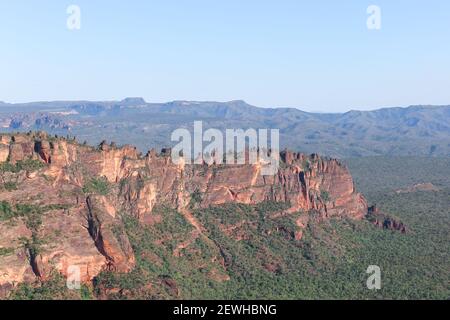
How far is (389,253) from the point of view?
332 feet

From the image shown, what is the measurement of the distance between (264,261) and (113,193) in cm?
2452

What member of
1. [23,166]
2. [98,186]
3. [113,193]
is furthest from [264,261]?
[23,166]

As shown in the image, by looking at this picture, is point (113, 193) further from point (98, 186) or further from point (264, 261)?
point (264, 261)

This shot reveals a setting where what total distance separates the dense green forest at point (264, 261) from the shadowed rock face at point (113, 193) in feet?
6.76

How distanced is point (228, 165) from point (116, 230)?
3291cm

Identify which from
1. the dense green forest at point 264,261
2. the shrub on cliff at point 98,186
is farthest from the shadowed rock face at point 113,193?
the dense green forest at point 264,261

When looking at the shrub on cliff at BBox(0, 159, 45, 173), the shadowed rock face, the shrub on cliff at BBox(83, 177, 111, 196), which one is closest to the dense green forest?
the shadowed rock face

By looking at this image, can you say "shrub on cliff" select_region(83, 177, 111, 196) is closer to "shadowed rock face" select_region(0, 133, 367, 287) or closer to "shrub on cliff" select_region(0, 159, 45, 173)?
"shadowed rock face" select_region(0, 133, 367, 287)

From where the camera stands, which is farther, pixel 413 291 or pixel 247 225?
pixel 247 225

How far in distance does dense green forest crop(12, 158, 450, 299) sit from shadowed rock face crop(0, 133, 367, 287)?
6.76 feet

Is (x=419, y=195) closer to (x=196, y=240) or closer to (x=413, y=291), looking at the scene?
(x=413, y=291)
